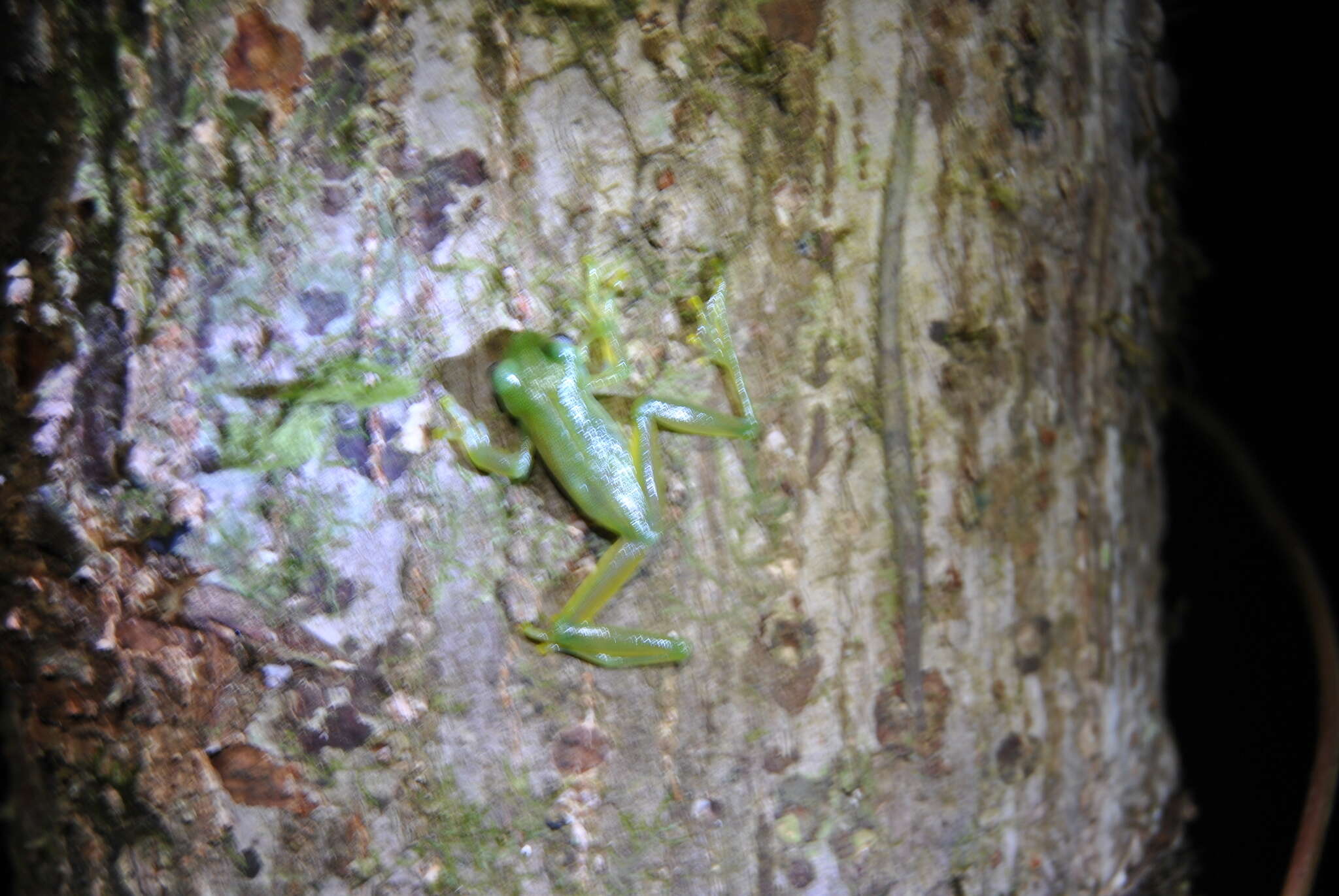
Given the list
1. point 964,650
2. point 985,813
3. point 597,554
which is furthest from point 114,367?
point 985,813

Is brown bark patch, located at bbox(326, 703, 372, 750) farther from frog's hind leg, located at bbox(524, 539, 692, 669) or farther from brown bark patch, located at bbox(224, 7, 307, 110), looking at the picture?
brown bark patch, located at bbox(224, 7, 307, 110)

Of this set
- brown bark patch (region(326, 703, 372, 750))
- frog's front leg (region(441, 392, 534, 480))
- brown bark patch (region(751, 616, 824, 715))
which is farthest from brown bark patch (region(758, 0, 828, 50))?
brown bark patch (region(326, 703, 372, 750))

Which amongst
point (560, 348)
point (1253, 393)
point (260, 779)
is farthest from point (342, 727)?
point (1253, 393)

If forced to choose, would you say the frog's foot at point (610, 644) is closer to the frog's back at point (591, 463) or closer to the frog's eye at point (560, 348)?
the frog's back at point (591, 463)

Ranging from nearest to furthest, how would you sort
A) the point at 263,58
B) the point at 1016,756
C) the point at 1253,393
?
1. the point at 263,58
2. the point at 1016,756
3. the point at 1253,393

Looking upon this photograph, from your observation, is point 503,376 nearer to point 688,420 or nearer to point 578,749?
point 688,420

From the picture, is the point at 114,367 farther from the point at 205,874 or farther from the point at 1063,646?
the point at 1063,646
